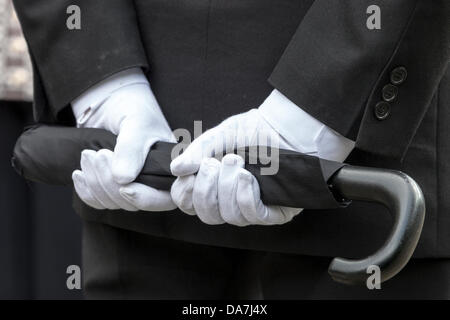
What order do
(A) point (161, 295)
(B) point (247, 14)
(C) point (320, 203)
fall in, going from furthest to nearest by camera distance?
(A) point (161, 295) < (B) point (247, 14) < (C) point (320, 203)

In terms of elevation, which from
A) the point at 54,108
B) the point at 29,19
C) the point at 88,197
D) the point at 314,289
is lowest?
the point at 314,289

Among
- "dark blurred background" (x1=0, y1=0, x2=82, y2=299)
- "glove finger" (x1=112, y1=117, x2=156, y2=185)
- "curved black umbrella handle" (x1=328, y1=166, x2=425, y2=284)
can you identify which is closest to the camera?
"curved black umbrella handle" (x1=328, y1=166, x2=425, y2=284)

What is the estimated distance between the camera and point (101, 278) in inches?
39.6

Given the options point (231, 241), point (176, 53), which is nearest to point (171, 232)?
point (231, 241)

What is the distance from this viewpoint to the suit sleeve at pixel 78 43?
3.04 feet

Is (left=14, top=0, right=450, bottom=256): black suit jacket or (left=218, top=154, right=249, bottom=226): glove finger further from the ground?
(left=14, top=0, right=450, bottom=256): black suit jacket

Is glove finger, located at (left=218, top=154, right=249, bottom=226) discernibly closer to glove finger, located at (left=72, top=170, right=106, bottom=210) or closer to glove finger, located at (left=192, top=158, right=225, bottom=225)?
glove finger, located at (left=192, top=158, right=225, bottom=225)

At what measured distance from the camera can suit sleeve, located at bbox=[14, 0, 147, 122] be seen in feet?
3.04

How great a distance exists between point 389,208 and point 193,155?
19cm

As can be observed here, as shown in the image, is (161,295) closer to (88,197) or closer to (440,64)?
(88,197)

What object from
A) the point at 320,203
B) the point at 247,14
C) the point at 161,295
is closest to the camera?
the point at 320,203

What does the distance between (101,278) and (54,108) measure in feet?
0.65

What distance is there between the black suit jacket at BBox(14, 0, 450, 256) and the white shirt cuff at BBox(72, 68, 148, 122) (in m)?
0.01

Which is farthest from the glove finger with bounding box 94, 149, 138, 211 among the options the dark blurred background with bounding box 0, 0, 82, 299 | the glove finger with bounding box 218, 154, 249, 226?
the dark blurred background with bounding box 0, 0, 82, 299
